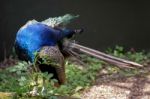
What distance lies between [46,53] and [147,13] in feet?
11.2

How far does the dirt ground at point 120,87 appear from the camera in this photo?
576 cm

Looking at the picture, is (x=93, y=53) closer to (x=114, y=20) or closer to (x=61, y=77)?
(x=61, y=77)

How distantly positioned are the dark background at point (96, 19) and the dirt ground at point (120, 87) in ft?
3.65

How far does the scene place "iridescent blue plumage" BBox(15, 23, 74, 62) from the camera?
491 cm

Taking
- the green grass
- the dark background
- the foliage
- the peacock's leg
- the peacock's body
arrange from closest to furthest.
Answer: the peacock's leg < the peacock's body < the foliage < the green grass < the dark background

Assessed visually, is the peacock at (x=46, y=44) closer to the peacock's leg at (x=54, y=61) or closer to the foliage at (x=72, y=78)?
the peacock's leg at (x=54, y=61)

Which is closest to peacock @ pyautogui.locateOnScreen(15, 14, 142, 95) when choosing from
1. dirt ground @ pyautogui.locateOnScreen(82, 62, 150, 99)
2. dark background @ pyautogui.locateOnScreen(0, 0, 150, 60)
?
dirt ground @ pyautogui.locateOnScreen(82, 62, 150, 99)

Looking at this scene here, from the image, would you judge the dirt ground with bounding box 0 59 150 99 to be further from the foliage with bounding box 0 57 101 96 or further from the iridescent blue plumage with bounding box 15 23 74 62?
the iridescent blue plumage with bounding box 15 23 74 62

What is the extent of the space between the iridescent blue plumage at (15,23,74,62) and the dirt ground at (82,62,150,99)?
1.01 meters

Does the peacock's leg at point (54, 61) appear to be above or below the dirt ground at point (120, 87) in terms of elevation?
above

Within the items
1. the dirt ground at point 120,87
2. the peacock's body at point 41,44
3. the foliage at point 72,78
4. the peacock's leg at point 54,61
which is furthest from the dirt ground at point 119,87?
the peacock's body at point 41,44

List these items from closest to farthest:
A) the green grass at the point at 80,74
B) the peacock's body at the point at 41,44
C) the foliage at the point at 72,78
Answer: the peacock's body at the point at 41,44 < the foliage at the point at 72,78 < the green grass at the point at 80,74

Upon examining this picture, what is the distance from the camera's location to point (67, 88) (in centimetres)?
567

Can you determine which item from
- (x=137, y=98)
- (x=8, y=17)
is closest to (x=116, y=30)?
(x=8, y=17)
